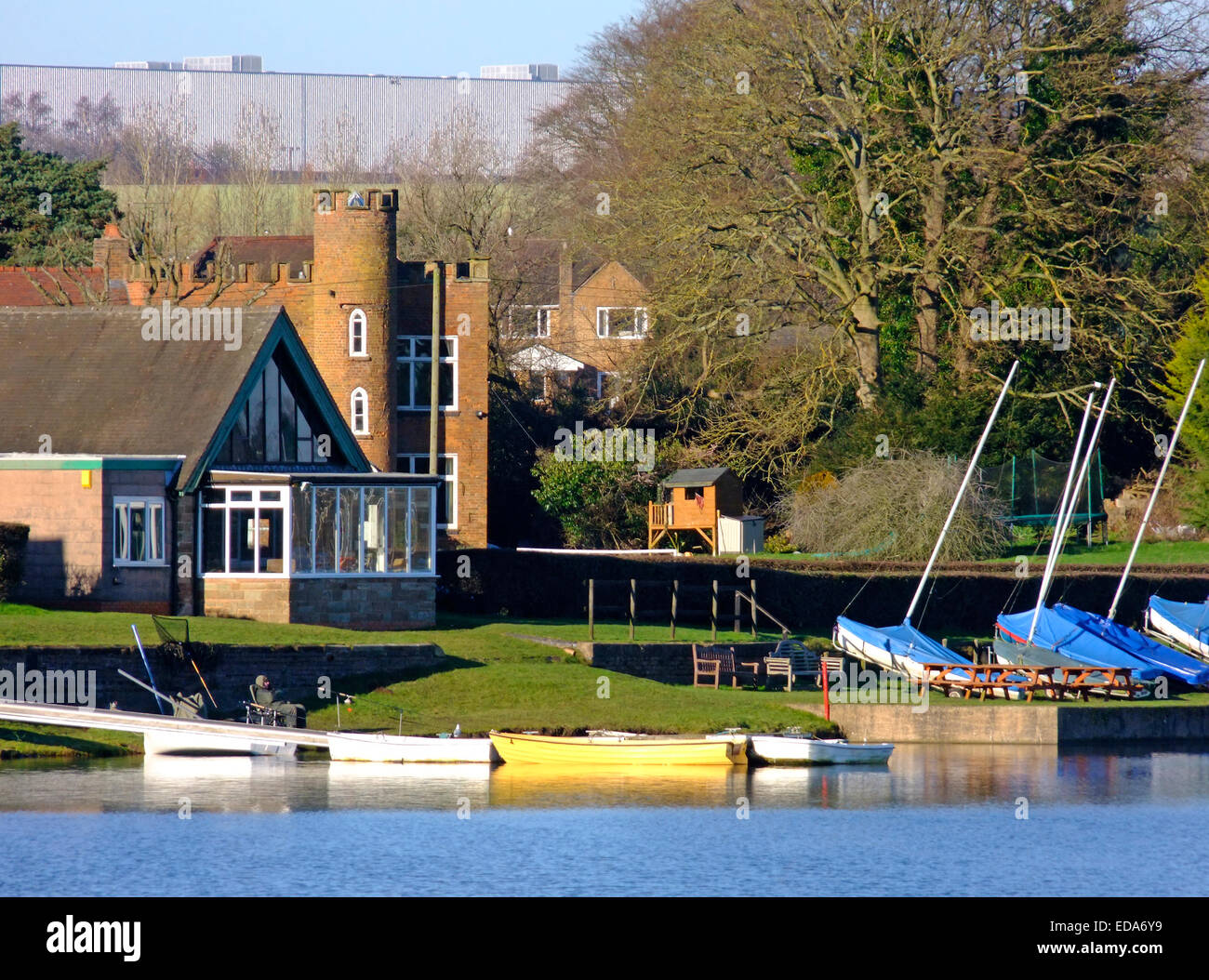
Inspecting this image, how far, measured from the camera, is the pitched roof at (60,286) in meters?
58.7

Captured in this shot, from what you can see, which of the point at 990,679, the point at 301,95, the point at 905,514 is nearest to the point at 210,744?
the point at 990,679

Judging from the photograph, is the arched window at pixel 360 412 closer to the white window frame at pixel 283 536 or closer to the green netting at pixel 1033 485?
the white window frame at pixel 283 536

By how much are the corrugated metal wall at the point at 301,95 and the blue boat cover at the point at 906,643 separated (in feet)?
385

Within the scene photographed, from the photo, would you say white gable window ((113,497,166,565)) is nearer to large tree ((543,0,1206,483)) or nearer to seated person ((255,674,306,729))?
seated person ((255,674,306,729))

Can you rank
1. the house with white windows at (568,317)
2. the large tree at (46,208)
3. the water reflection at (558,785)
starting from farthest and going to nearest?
the large tree at (46,208) → the house with white windows at (568,317) → the water reflection at (558,785)

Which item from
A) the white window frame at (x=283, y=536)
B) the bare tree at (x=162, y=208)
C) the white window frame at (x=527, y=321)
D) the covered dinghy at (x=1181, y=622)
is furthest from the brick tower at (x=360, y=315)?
the covered dinghy at (x=1181, y=622)

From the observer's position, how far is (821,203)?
53375 mm

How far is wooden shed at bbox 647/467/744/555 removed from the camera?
51.8 meters
